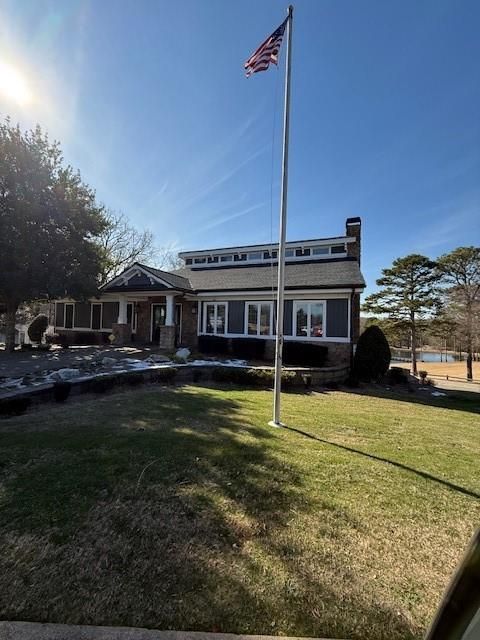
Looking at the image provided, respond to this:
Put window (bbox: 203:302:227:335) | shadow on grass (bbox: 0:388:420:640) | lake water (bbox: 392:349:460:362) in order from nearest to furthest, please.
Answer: shadow on grass (bbox: 0:388:420:640), window (bbox: 203:302:227:335), lake water (bbox: 392:349:460:362)

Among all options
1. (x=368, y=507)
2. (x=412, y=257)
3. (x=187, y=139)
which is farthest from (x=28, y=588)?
(x=412, y=257)

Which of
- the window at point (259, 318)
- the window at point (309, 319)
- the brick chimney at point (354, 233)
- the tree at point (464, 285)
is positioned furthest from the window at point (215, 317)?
the tree at point (464, 285)

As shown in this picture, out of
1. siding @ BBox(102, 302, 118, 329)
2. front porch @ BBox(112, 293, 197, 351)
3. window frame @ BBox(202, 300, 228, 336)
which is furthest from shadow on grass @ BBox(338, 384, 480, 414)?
siding @ BBox(102, 302, 118, 329)

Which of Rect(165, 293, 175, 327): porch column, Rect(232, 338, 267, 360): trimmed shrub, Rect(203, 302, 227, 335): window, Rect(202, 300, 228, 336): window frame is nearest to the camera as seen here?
Rect(232, 338, 267, 360): trimmed shrub

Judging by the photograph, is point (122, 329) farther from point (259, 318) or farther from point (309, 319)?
point (309, 319)

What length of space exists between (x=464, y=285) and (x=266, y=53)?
95.1 ft

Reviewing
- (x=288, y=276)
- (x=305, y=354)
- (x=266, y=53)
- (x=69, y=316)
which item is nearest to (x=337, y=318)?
(x=305, y=354)

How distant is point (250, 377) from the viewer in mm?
10961

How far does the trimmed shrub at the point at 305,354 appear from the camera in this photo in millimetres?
14352

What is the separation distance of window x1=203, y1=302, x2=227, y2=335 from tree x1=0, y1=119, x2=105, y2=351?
19.6 feet

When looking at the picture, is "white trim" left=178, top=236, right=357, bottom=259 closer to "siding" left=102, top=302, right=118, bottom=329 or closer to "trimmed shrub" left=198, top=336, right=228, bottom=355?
"siding" left=102, top=302, right=118, bottom=329

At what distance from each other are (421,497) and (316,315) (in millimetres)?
12439

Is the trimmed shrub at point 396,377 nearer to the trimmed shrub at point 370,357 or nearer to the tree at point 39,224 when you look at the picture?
the trimmed shrub at point 370,357

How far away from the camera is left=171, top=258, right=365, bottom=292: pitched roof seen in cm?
1542
